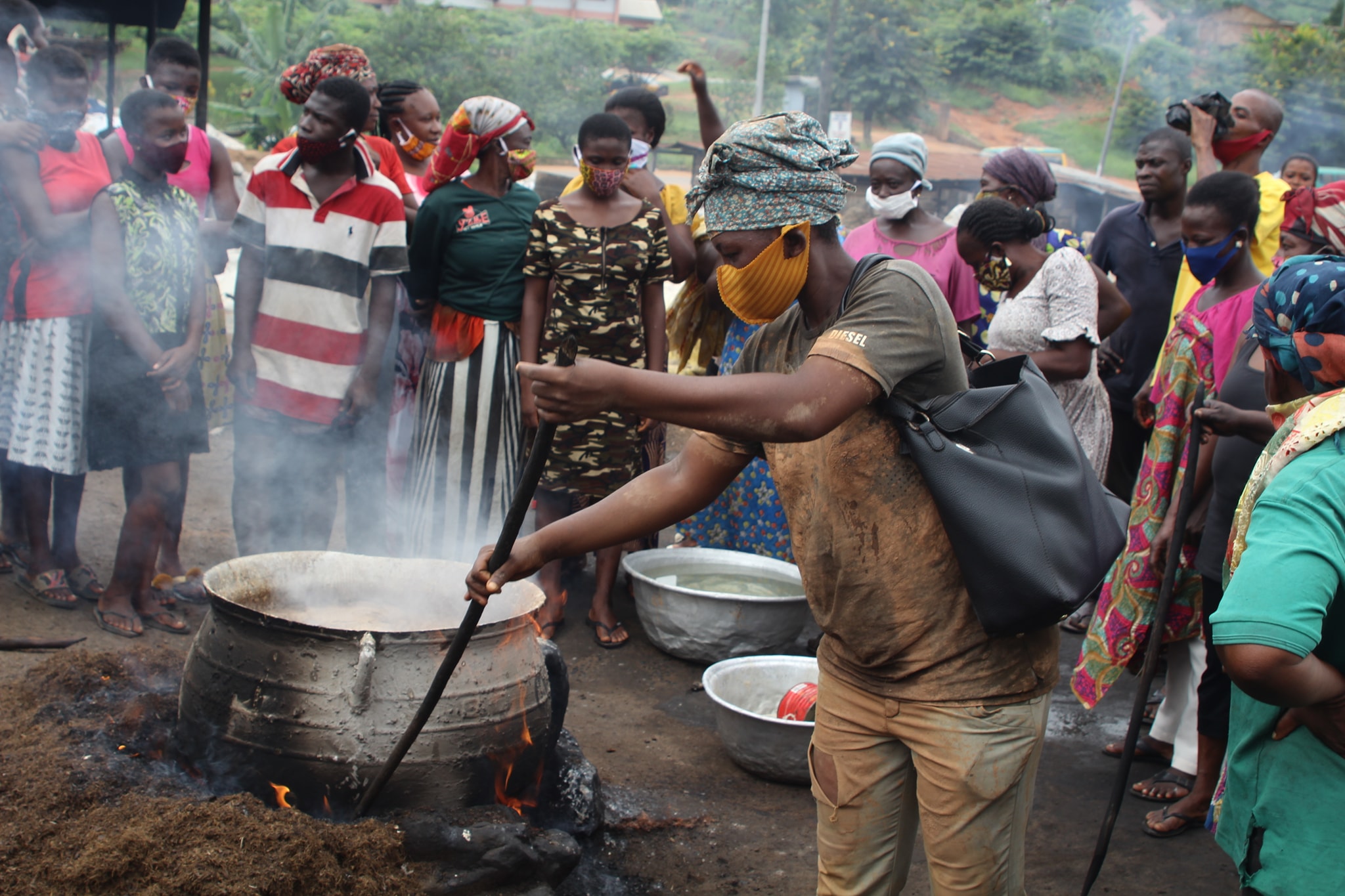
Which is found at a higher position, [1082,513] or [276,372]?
[1082,513]

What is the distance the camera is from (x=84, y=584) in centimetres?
512

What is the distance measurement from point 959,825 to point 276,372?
3.93m

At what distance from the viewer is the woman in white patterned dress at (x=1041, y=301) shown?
479 centimetres

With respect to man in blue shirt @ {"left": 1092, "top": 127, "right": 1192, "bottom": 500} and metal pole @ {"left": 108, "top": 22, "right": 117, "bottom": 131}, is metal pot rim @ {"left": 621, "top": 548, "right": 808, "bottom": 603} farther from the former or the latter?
metal pole @ {"left": 108, "top": 22, "right": 117, "bottom": 131}

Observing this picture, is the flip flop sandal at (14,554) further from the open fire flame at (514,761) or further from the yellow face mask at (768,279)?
the yellow face mask at (768,279)

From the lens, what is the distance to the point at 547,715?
3326mm

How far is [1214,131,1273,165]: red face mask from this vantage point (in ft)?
19.4

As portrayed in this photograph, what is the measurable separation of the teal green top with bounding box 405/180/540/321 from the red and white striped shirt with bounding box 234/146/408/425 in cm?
14

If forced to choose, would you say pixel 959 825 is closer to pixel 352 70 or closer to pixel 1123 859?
pixel 1123 859

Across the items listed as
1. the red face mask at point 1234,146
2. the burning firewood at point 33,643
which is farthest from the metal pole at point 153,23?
the red face mask at point 1234,146

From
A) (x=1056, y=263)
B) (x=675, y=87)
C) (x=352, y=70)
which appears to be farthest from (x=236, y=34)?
(x=1056, y=263)

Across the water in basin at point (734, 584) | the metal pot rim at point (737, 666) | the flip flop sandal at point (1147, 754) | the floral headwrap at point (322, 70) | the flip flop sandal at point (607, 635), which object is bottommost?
the flip flop sandal at point (607, 635)

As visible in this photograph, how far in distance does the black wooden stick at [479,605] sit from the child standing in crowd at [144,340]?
258 centimetres

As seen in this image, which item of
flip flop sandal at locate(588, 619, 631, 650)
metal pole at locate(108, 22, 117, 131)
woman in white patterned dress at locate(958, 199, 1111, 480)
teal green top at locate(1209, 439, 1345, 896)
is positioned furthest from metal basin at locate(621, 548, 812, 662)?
metal pole at locate(108, 22, 117, 131)
